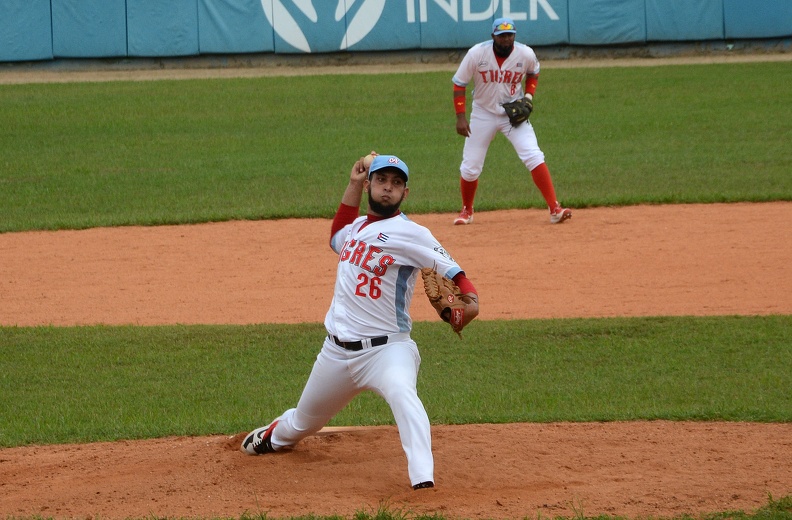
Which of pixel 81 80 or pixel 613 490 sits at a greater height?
pixel 81 80

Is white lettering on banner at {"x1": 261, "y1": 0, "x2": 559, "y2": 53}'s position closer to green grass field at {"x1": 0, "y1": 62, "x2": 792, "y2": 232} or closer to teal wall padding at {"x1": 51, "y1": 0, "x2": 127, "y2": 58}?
green grass field at {"x1": 0, "y1": 62, "x2": 792, "y2": 232}

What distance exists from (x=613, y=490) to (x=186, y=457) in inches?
89.7

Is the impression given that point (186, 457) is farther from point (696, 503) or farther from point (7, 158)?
point (7, 158)

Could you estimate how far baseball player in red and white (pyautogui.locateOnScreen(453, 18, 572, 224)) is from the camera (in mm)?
11430

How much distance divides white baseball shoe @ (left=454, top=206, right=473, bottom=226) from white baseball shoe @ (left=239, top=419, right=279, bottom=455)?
21.8ft

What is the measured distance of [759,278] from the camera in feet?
32.0

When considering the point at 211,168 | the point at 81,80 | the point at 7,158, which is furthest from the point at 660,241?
the point at 81,80

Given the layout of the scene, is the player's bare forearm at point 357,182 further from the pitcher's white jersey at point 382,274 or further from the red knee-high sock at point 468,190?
the red knee-high sock at point 468,190

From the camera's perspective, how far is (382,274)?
5285 millimetres

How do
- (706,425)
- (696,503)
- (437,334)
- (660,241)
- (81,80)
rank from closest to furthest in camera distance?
(696,503) → (706,425) → (437,334) → (660,241) → (81,80)

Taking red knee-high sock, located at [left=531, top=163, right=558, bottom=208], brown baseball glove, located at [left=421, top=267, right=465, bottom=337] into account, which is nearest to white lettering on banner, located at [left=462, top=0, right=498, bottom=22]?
red knee-high sock, located at [left=531, top=163, right=558, bottom=208]

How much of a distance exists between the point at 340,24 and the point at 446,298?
20988mm

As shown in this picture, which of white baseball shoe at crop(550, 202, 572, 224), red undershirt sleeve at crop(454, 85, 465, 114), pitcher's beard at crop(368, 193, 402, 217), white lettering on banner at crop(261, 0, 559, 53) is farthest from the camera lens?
white lettering on banner at crop(261, 0, 559, 53)

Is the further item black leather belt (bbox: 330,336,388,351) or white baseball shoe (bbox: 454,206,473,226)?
white baseball shoe (bbox: 454,206,473,226)
